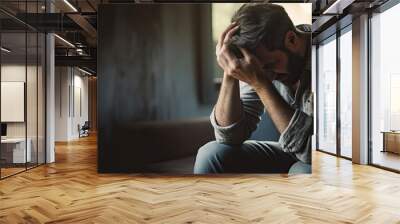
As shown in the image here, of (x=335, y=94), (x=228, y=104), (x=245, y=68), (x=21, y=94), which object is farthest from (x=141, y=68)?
(x=335, y=94)

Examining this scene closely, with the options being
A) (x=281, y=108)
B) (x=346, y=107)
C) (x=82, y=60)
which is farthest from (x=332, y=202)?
(x=82, y=60)

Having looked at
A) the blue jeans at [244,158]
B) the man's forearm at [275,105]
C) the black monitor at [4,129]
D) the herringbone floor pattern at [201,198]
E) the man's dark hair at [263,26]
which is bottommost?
the herringbone floor pattern at [201,198]

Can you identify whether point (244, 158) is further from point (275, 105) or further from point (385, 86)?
point (385, 86)

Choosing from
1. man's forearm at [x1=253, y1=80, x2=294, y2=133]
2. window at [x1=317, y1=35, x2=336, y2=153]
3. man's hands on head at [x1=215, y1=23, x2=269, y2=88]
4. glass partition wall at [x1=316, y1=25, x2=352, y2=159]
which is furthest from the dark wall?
window at [x1=317, y1=35, x2=336, y2=153]

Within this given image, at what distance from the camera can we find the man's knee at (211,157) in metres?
6.50

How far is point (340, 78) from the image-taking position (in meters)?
9.58

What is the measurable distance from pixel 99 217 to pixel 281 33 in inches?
167

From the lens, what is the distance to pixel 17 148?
7.31m

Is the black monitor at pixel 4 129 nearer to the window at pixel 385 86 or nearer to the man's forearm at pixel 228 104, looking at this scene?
the man's forearm at pixel 228 104

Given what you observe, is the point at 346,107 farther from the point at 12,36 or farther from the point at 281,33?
the point at 12,36

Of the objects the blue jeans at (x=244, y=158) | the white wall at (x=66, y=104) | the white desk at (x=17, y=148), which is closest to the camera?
the blue jeans at (x=244, y=158)

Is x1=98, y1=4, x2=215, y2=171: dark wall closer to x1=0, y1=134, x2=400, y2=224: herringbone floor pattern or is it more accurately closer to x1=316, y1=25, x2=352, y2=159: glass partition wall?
x1=0, y1=134, x2=400, y2=224: herringbone floor pattern

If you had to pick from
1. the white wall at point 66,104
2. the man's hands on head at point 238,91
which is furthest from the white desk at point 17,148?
the white wall at point 66,104

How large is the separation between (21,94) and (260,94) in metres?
4.60
